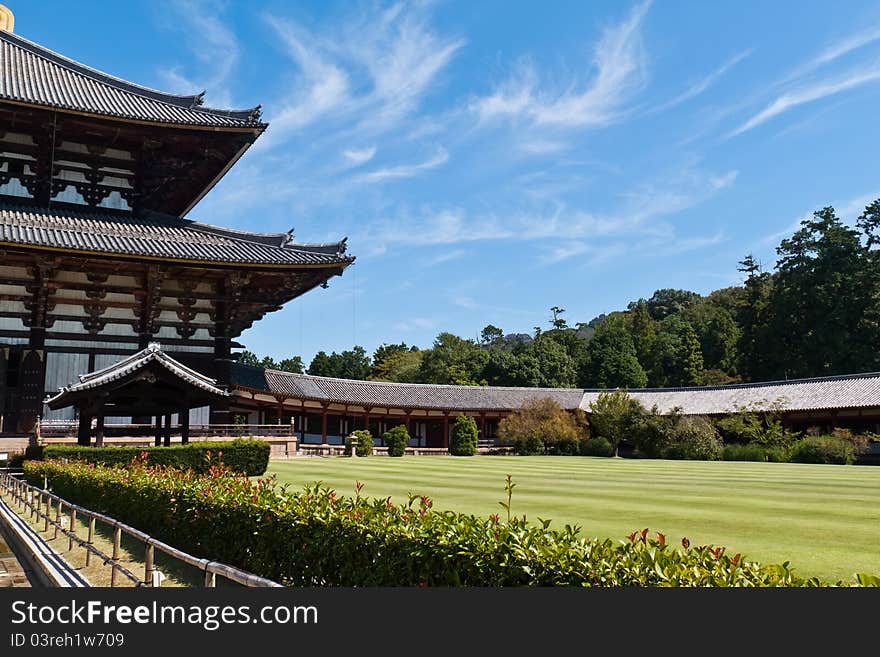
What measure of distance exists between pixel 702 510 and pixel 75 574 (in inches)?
389

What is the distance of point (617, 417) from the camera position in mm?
44219

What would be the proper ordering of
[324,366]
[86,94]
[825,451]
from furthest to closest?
[324,366] → [825,451] → [86,94]

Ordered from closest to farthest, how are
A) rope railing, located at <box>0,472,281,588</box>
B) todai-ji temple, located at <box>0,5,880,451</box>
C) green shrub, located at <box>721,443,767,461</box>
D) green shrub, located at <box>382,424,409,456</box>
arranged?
rope railing, located at <box>0,472,281,588</box> → todai-ji temple, located at <box>0,5,880,451</box> → green shrub, located at <box>721,443,767,461</box> → green shrub, located at <box>382,424,409,456</box>

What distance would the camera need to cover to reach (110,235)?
75.7 feet

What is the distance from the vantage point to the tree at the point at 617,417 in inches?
1730

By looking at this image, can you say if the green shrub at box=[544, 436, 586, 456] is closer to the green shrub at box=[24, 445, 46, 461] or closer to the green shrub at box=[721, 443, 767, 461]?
the green shrub at box=[721, 443, 767, 461]

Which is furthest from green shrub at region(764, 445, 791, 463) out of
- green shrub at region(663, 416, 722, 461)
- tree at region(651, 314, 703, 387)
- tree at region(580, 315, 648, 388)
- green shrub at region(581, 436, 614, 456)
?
tree at region(651, 314, 703, 387)

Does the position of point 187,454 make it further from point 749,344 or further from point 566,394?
point 749,344

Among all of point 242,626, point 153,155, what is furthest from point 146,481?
point 153,155

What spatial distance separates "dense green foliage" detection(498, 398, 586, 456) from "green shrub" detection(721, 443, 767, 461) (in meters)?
9.83

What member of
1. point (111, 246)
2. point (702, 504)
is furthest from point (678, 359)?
point (702, 504)

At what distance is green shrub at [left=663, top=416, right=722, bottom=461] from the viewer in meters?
38.7

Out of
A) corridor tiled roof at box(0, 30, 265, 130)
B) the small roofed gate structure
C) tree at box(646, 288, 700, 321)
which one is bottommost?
the small roofed gate structure

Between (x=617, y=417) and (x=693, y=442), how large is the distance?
19.3 ft
